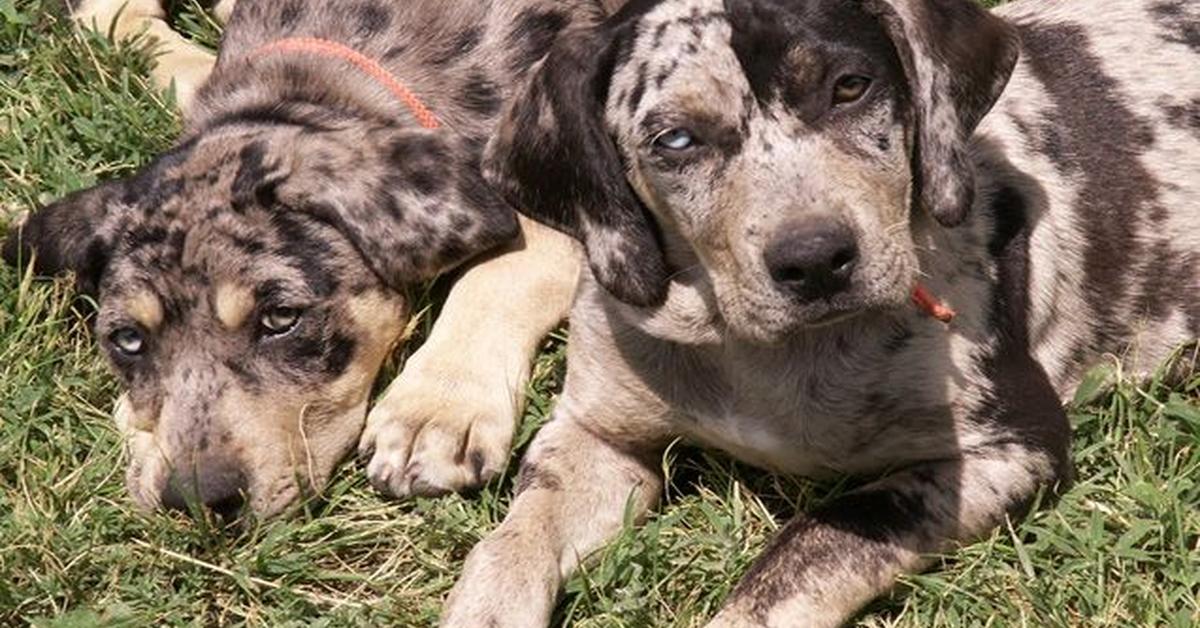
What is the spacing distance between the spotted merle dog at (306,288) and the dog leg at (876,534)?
3.52 ft

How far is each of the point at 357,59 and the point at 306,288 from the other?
108 cm

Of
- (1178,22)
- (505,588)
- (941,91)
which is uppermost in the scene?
(941,91)

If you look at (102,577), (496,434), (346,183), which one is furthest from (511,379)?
(102,577)

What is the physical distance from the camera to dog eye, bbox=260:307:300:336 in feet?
21.5

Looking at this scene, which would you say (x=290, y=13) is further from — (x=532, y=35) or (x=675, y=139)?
(x=675, y=139)

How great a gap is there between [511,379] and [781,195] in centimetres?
158

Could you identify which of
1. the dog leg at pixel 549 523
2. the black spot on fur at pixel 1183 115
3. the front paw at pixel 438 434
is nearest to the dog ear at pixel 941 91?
the black spot on fur at pixel 1183 115

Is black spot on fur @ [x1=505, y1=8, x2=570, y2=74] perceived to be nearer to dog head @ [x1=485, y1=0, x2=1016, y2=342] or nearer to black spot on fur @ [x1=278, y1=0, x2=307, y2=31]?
black spot on fur @ [x1=278, y1=0, x2=307, y2=31]

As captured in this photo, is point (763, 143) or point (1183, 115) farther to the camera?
point (1183, 115)

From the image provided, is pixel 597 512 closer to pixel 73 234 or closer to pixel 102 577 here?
pixel 102 577

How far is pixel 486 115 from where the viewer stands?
7285mm

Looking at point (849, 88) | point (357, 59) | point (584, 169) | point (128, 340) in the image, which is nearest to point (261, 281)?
point (128, 340)

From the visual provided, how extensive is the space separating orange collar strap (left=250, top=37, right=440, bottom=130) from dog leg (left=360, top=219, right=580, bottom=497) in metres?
0.52

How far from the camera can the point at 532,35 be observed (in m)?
7.46
